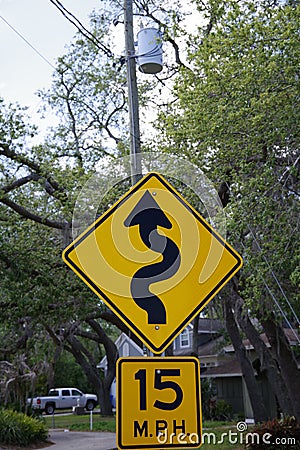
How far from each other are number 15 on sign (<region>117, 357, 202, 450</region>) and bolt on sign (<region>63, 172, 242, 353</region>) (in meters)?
0.21

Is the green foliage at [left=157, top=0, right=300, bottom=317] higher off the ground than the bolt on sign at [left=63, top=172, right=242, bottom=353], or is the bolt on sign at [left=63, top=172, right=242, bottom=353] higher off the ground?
the green foliage at [left=157, top=0, right=300, bottom=317]

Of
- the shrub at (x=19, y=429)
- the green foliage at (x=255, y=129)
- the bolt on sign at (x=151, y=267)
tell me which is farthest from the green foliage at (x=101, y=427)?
the bolt on sign at (x=151, y=267)

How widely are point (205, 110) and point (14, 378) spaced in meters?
15.7

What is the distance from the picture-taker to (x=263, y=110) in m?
9.02

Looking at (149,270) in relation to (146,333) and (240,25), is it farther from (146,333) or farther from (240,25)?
(240,25)

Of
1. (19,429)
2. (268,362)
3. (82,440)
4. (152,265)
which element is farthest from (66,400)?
(152,265)

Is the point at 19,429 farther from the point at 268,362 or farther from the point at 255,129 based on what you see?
the point at 255,129

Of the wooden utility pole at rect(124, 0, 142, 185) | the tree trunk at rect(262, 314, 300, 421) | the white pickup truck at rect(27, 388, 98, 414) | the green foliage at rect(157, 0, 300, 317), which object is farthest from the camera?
the white pickup truck at rect(27, 388, 98, 414)

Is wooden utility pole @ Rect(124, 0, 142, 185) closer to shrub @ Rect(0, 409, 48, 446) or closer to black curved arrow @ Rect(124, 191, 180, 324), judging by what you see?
black curved arrow @ Rect(124, 191, 180, 324)

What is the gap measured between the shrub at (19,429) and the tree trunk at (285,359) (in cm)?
895

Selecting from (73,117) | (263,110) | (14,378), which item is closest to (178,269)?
(263,110)

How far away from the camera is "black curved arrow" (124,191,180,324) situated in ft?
10.8

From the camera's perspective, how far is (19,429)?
18.2m

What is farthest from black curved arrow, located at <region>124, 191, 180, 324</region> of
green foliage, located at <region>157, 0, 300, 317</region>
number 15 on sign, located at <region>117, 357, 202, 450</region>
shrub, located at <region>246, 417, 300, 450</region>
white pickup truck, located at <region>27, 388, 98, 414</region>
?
white pickup truck, located at <region>27, 388, 98, 414</region>
